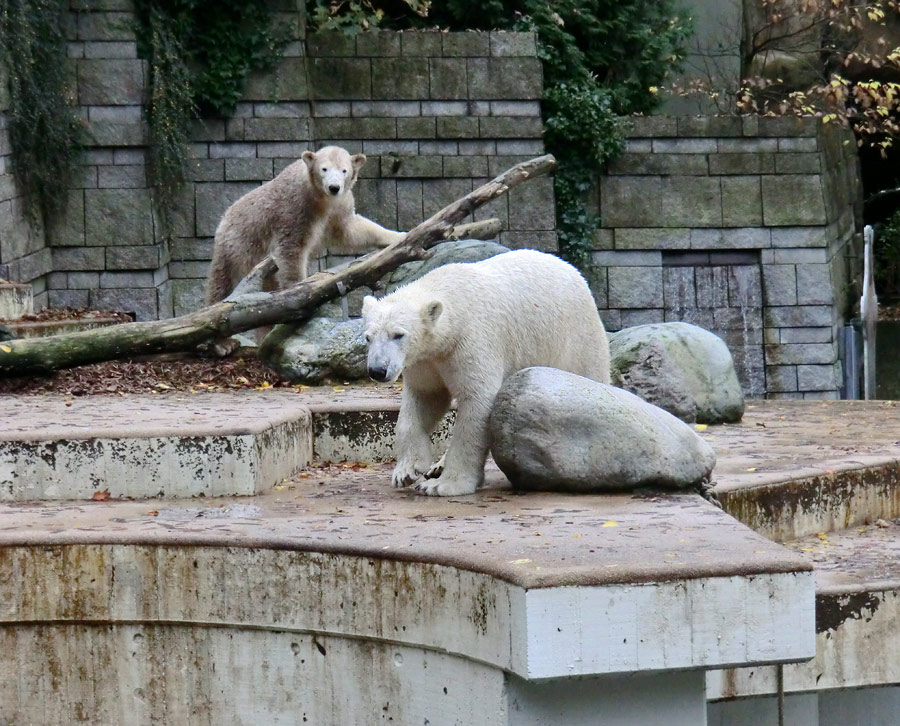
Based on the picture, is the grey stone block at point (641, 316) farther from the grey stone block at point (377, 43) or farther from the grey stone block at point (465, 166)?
the grey stone block at point (377, 43)

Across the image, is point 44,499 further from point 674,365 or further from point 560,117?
point 560,117

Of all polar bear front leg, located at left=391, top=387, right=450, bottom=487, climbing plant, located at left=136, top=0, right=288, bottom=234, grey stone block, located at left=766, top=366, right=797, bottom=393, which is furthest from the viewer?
grey stone block, located at left=766, top=366, right=797, bottom=393

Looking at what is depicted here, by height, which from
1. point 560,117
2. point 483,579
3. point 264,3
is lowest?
point 483,579

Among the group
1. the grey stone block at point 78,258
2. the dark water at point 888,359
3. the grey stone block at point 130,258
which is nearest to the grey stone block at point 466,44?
the grey stone block at point 130,258

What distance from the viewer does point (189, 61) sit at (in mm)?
10852

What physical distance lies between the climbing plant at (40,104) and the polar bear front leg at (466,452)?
6.03m

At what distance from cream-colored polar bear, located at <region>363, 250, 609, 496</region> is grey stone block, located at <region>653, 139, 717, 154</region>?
697 cm

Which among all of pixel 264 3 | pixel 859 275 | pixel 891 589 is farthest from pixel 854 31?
pixel 891 589

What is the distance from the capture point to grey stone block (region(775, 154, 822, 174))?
11891mm

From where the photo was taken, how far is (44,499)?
513 cm

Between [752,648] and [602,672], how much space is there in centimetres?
42

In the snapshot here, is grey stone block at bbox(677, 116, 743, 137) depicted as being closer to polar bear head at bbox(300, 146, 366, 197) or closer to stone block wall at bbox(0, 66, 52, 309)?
polar bear head at bbox(300, 146, 366, 197)

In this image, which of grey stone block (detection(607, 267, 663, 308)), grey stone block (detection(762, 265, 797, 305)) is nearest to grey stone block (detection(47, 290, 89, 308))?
grey stone block (detection(607, 267, 663, 308))

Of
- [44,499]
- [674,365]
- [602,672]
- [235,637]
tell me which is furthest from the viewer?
[674,365]
